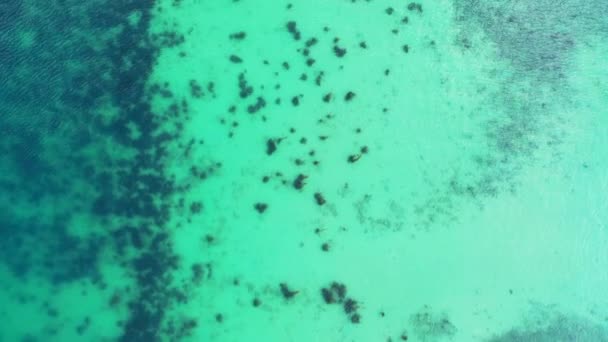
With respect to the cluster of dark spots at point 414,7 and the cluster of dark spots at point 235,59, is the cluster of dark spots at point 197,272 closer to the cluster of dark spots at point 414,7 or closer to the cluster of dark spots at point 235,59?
the cluster of dark spots at point 235,59

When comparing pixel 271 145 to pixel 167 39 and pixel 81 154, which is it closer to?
pixel 167 39

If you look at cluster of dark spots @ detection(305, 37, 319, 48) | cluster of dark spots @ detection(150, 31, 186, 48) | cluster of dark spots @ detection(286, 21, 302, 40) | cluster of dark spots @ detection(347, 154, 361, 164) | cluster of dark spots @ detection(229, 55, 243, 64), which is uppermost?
cluster of dark spots @ detection(286, 21, 302, 40)

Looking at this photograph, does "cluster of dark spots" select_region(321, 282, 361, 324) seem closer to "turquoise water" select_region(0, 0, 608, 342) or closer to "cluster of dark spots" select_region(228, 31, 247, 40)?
"turquoise water" select_region(0, 0, 608, 342)

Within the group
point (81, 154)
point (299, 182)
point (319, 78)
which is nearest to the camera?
point (81, 154)

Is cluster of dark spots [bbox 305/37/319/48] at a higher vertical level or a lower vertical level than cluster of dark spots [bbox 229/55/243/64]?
higher

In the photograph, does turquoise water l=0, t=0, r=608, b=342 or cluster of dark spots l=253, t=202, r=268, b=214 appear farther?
cluster of dark spots l=253, t=202, r=268, b=214

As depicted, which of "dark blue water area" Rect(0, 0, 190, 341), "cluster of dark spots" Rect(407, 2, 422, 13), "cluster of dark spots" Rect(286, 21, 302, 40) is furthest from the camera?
"cluster of dark spots" Rect(407, 2, 422, 13)

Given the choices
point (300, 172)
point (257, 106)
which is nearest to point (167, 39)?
point (257, 106)

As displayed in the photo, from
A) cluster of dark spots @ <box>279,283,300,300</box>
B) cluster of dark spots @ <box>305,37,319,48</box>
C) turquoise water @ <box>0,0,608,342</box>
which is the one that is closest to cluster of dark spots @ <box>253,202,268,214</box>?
turquoise water @ <box>0,0,608,342</box>
